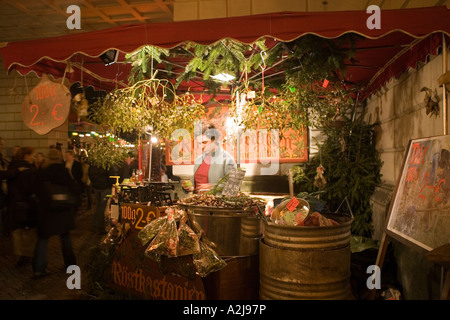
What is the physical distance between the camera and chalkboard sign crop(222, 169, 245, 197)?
5204 mm

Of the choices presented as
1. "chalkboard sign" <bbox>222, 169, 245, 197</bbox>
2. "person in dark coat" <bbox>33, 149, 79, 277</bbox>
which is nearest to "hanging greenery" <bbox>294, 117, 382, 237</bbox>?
"chalkboard sign" <bbox>222, 169, 245, 197</bbox>

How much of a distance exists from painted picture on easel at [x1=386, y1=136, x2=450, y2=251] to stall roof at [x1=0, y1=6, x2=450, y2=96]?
1216 mm

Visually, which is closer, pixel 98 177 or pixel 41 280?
pixel 41 280

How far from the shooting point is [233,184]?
5.26 metres

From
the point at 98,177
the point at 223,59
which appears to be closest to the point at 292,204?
the point at 223,59

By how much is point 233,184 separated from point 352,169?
2.95m

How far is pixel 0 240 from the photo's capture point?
8188 mm

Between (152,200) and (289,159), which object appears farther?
(289,159)

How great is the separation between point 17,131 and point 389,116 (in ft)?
36.5

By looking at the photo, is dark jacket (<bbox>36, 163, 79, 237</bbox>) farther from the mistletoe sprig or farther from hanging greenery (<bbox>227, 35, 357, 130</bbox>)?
hanging greenery (<bbox>227, 35, 357, 130</bbox>)

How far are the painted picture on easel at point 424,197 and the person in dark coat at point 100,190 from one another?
6832 millimetres

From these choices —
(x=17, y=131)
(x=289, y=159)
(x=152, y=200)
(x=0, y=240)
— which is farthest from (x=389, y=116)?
(x=17, y=131)

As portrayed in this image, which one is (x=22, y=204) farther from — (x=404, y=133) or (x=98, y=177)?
(x=404, y=133)
